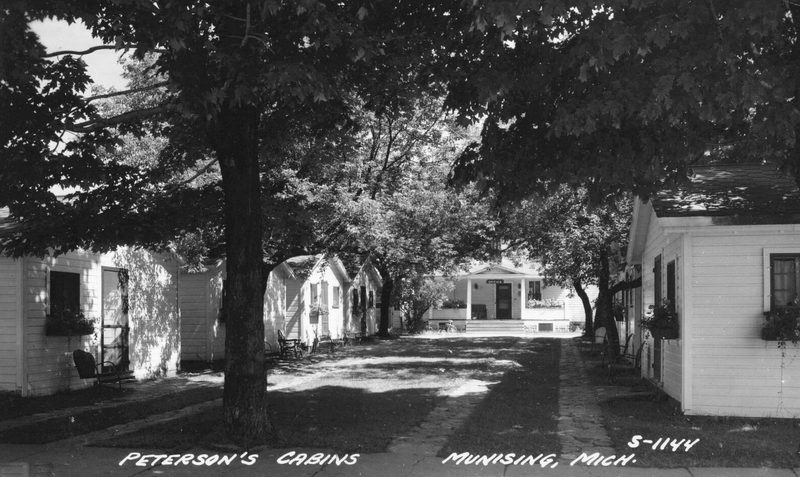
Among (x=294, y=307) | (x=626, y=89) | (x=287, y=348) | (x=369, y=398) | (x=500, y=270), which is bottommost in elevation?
(x=287, y=348)

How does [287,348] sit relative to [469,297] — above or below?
below

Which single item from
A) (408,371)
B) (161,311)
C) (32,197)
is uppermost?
(32,197)

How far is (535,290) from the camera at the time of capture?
51.6 metres

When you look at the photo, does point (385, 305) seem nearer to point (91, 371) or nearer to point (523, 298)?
point (523, 298)

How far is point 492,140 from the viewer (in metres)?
10.6

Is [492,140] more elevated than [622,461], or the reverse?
[492,140]

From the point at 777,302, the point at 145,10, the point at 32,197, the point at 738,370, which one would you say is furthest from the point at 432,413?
the point at 145,10

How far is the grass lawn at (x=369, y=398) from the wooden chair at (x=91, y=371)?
10.7 ft

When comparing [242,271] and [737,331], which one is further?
[737,331]

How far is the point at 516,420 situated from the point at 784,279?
4.70m

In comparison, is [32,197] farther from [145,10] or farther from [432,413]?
[432,413]

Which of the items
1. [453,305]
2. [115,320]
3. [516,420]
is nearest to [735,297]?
[516,420]

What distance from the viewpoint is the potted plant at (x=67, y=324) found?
14891mm

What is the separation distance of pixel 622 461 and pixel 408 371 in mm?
11473
